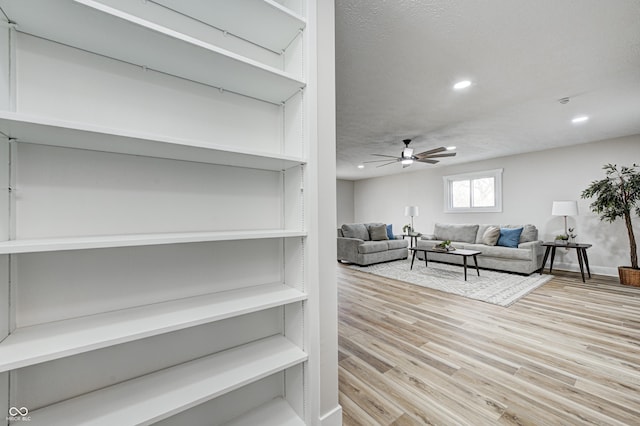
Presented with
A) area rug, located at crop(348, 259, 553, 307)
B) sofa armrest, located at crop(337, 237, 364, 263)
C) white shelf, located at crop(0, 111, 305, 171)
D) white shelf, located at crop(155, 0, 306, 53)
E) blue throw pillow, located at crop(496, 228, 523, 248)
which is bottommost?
area rug, located at crop(348, 259, 553, 307)

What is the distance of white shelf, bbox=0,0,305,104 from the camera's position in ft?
2.60

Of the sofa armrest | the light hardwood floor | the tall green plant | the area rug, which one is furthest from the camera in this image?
the sofa armrest

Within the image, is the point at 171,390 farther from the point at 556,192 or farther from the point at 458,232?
the point at 556,192

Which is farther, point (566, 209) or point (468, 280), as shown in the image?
point (566, 209)

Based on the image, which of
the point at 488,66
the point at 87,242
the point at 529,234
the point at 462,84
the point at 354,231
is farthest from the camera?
the point at 354,231

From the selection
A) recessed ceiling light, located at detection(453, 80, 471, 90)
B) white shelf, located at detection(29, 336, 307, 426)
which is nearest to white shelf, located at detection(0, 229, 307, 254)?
white shelf, located at detection(29, 336, 307, 426)

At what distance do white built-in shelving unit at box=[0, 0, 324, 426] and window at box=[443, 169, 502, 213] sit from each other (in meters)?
6.44

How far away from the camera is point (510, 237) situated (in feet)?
16.7

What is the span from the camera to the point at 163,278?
1.13 meters

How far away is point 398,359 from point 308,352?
1188mm

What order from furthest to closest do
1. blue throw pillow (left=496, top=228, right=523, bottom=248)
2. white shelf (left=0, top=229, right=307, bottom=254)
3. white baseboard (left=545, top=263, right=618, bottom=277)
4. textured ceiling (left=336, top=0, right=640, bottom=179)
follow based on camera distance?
blue throw pillow (left=496, top=228, right=523, bottom=248), white baseboard (left=545, top=263, right=618, bottom=277), textured ceiling (left=336, top=0, right=640, bottom=179), white shelf (left=0, top=229, right=307, bottom=254)

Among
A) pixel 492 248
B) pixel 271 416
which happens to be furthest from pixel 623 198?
pixel 271 416

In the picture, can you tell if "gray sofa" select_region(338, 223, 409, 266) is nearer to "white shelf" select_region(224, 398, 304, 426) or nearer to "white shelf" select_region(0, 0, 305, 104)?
"white shelf" select_region(224, 398, 304, 426)

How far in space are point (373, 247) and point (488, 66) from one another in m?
4.00
